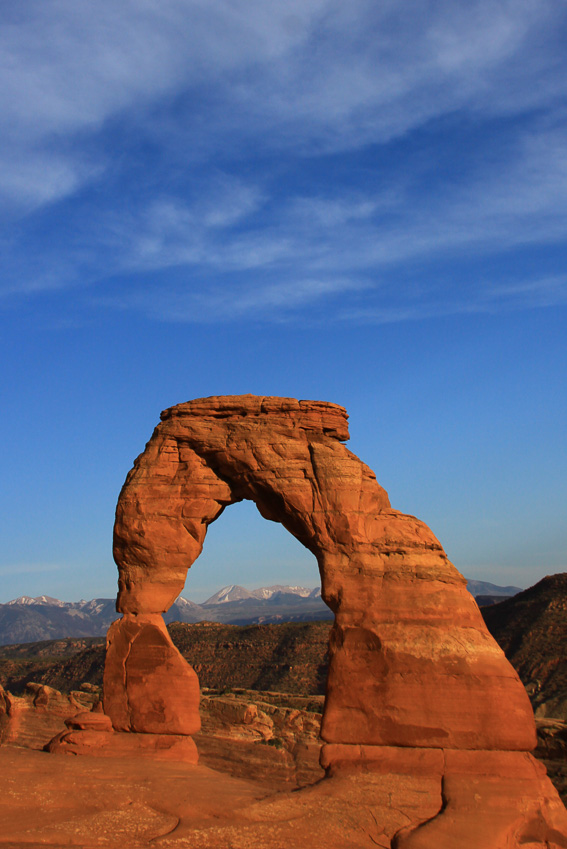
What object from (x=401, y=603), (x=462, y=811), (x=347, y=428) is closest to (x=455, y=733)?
(x=462, y=811)

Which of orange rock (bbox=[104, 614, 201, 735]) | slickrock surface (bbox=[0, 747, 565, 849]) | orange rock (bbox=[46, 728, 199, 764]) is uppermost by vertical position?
orange rock (bbox=[104, 614, 201, 735])

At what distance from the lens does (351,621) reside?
1683 cm

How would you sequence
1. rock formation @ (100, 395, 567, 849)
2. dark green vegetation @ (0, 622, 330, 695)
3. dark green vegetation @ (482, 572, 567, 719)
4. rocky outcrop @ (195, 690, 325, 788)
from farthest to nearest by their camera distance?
dark green vegetation @ (0, 622, 330, 695) < dark green vegetation @ (482, 572, 567, 719) < rocky outcrop @ (195, 690, 325, 788) < rock formation @ (100, 395, 567, 849)

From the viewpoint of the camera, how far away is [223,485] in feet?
65.6

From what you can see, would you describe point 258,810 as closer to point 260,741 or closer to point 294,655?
point 260,741

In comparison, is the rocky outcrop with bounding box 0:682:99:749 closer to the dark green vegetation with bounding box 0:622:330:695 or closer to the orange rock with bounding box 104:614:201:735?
the dark green vegetation with bounding box 0:622:330:695

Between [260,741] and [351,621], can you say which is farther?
[260,741]

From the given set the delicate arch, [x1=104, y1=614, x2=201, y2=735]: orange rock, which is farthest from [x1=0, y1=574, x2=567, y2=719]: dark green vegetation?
[x1=104, y1=614, x2=201, y2=735]: orange rock

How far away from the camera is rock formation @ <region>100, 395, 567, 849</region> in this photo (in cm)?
1480

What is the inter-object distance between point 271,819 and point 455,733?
444cm

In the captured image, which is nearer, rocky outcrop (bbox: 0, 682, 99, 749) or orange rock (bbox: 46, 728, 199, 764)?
orange rock (bbox: 46, 728, 199, 764)

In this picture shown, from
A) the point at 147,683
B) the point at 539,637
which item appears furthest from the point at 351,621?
the point at 539,637

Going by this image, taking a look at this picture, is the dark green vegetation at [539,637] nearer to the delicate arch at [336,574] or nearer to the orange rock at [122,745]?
the delicate arch at [336,574]

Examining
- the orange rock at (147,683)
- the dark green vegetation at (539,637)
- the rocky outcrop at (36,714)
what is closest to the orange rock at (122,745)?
the orange rock at (147,683)
